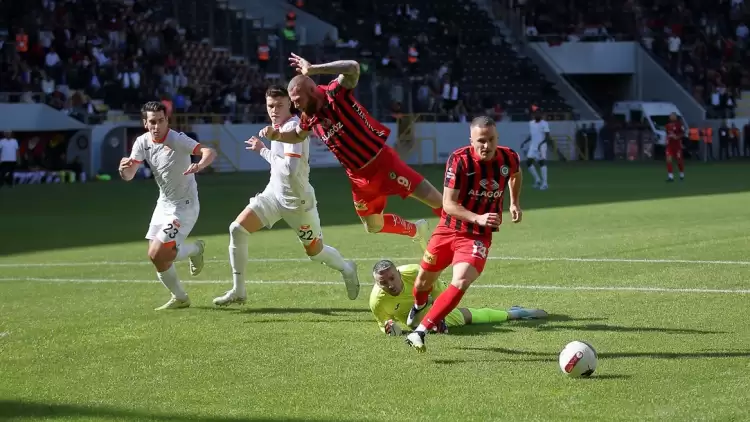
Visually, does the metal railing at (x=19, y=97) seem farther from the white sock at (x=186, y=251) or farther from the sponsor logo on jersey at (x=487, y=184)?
the sponsor logo on jersey at (x=487, y=184)

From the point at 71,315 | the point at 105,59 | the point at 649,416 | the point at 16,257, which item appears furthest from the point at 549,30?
the point at 649,416

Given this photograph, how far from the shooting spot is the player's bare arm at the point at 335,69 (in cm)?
1116

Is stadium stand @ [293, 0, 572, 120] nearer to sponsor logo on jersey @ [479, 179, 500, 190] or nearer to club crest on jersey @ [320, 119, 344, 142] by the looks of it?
club crest on jersey @ [320, 119, 344, 142]

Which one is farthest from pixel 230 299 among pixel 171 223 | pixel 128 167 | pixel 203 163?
pixel 128 167

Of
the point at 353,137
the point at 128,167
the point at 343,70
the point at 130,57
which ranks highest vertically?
the point at 130,57

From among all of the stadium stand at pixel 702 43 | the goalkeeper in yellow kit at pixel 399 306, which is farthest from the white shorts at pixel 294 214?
the stadium stand at pixel 702 43

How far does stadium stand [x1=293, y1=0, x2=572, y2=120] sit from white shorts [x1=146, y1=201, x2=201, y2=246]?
37462 millimetres

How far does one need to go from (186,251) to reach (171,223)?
83cm

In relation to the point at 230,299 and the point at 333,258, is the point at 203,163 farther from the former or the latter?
the point at 333,258

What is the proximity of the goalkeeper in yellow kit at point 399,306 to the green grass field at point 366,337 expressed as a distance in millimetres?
168

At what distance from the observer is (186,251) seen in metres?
14.3

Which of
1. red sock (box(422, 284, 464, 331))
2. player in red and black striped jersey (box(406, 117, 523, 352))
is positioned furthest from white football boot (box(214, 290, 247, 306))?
red sock (box(422, 284, 464, 331))

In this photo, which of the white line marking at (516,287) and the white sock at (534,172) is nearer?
the white line marking at (516,287)

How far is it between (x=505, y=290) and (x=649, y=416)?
6.25m
